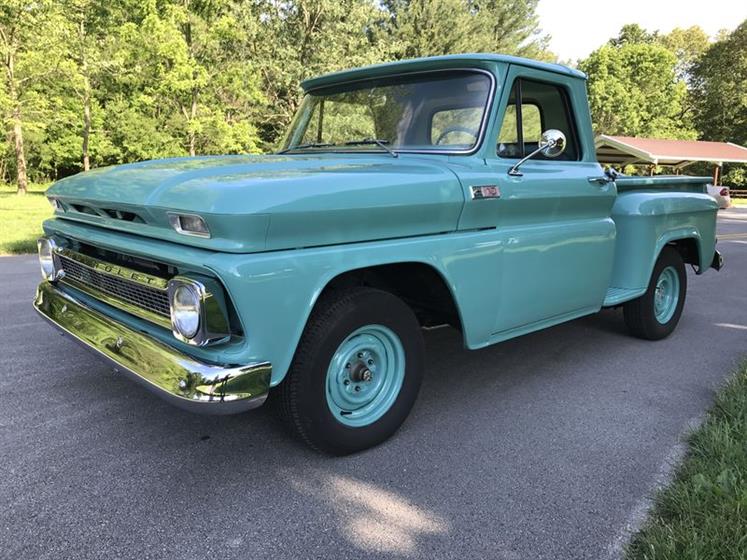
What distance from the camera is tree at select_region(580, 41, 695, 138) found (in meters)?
42.2

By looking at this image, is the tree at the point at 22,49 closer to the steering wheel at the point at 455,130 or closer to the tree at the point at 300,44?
the tree at the point at 300,44

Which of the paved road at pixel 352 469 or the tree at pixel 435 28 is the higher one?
the tree at pixel 435 28

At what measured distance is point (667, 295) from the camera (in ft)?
16.5

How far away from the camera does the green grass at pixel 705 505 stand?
205cm

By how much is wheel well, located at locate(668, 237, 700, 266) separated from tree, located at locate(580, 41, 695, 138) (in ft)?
134

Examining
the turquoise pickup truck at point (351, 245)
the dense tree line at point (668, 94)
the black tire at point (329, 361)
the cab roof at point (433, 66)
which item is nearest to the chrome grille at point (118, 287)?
the turquoise pickup truck at point (351, 245)

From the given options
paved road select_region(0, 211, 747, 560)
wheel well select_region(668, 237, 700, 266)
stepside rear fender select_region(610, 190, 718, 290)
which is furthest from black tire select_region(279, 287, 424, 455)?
wheel well select_region(668, 237, 700, 266)

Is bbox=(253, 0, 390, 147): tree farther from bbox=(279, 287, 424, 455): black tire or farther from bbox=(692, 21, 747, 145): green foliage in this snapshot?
bbox=(692, 21, 747, 145): green foliage

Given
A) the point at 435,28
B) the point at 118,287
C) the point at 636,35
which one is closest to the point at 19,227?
the point at 118,287

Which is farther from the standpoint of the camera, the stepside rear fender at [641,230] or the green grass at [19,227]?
the green grass at [19,227]

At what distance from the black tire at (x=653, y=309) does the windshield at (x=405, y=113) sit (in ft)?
7.35

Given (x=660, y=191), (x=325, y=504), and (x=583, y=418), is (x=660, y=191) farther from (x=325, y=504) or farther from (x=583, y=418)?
(x=325, y=504)

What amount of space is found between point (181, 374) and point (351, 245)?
2.85ft

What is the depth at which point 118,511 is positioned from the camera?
90.9 inches
